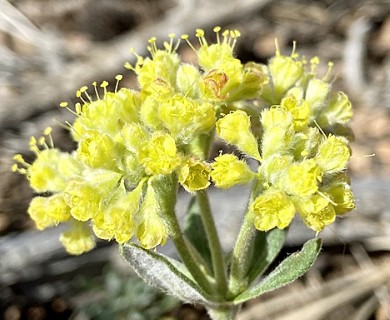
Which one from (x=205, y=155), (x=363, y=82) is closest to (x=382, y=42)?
(x=363, y=82)

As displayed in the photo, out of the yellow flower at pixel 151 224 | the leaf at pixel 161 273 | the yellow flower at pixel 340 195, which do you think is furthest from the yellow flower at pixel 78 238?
the yellow flower at pixel 340 195

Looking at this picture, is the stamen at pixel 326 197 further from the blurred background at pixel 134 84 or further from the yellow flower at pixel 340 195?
the blurred background at pixel 134 84

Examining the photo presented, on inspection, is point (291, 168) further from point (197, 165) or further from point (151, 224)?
point (151, 224)

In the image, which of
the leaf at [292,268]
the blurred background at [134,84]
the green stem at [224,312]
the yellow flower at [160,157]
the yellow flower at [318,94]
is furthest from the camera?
the blurred background at [134,84]

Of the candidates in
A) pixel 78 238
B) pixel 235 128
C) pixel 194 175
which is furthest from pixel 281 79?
pixel 78 238

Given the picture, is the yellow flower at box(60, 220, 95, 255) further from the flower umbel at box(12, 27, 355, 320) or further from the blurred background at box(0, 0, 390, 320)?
the blurred background at box(0, 0, 390, 320)

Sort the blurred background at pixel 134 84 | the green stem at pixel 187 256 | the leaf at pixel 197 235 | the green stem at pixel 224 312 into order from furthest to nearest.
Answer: the blurred background at pixel 134 84 < the leaf at pixel 197 235 < the green stem at pixel 224 312 < the green stem at pixel 187 256
